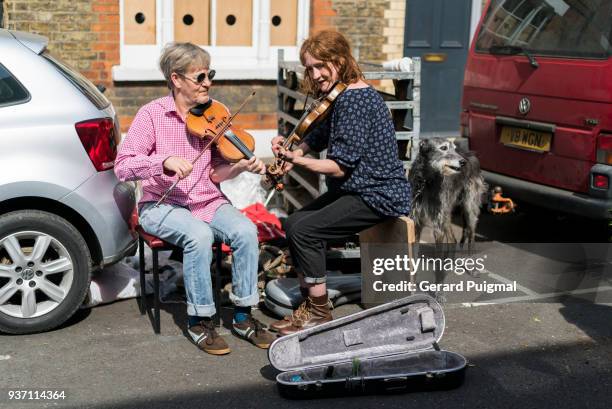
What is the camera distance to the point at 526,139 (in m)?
7.28

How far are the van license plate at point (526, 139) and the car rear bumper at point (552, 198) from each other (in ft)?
0.92

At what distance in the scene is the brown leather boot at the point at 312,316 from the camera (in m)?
5.42

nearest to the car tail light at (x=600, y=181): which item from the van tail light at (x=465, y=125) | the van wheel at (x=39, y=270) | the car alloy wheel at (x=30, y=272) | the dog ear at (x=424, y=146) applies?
the dog ear at (x=424, y=146)

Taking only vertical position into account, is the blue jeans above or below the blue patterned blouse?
below

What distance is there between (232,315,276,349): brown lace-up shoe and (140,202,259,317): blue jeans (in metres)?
0.14

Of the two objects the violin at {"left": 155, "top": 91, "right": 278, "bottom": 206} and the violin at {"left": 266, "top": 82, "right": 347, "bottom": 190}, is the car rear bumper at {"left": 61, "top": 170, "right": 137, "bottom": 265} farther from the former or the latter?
the violin at {"left": 266, "top": 82, "right": 347, "bottom": 190}

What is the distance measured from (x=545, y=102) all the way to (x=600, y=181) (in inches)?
32.3

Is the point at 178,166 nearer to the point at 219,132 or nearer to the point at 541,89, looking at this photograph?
the point at 219,132

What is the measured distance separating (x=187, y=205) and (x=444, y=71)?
6.55m

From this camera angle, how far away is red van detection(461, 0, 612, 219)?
21.8 ft

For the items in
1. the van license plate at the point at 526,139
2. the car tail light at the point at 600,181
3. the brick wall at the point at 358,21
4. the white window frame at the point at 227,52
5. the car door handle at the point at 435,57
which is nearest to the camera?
the car tail light at the point at 600,181

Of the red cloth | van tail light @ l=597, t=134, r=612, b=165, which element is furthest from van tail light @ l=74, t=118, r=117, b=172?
van tail light @ l=597, t=134, r=612, b=165

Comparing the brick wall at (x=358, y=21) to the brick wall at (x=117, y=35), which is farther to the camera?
the brick wall at (x=358, y=21)

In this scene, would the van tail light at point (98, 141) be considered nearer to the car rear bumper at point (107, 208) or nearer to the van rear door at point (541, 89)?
the car rear bumper at point (107, 208)
